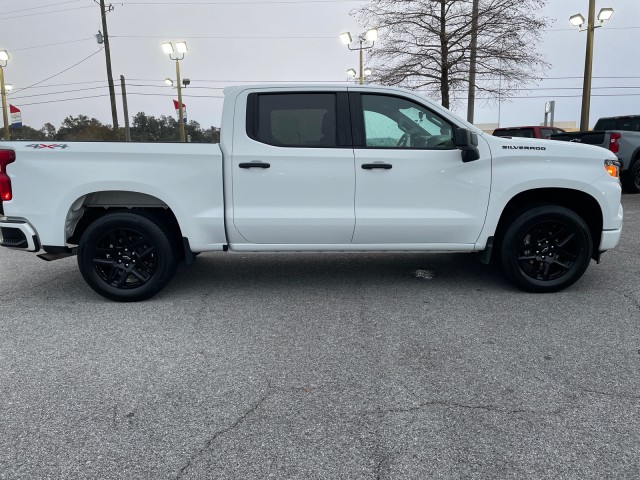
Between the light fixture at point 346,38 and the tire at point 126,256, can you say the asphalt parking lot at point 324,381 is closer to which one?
the tire at point 126,256

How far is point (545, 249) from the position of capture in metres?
4.87

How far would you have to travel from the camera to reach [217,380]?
317 cm

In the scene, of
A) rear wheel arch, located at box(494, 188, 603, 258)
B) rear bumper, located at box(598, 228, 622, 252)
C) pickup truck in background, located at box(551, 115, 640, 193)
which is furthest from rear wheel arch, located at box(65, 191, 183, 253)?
pickup truck in background, located at box(551, 115, 640, 193)

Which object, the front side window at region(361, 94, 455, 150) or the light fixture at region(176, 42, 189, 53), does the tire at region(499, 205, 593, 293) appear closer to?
the front side window at region(361, 94, 455, 150)

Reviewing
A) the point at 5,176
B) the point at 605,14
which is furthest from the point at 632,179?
the point at 5,176

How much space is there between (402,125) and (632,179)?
1000 cm

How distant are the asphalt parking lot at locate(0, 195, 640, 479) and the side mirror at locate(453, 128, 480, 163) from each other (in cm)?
129

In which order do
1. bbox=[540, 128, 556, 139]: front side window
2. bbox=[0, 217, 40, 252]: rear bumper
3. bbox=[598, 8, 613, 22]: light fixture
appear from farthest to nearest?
bbox=[598, 8, 613, 22]: light fixture → bbox=[540, 128, 556, 139]: front side window → bbox=[0, 217, 40, 252]: rear bumper

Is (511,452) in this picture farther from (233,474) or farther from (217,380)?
(217,380)

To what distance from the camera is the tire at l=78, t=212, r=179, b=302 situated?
15.1 ft

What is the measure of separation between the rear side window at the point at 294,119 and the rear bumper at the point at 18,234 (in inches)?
82.8

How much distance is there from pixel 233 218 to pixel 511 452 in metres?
2.98

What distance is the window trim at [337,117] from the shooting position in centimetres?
461

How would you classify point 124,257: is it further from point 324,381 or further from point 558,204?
point 558,204
